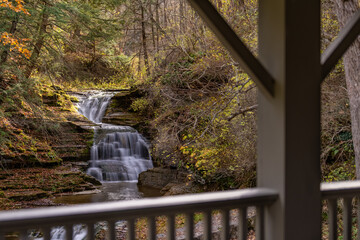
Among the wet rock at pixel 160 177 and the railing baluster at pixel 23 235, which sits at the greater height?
the railing baluster at pixel 23 235

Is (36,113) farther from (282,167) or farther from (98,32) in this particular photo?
(282,167)

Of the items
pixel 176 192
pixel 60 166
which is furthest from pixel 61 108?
pixel 176 192

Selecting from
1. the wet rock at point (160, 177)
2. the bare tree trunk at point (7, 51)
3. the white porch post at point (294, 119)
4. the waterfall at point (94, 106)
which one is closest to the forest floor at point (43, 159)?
the wet rock at point (160, 177)

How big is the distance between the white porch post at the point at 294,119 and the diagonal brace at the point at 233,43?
58 mm

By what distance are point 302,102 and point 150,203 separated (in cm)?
86

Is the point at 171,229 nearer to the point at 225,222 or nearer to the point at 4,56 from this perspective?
the point at 225,222

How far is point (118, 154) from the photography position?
11.6 meters

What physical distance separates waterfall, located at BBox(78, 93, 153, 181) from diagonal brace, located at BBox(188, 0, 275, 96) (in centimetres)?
955

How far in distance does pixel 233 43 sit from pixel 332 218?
1.11 meters

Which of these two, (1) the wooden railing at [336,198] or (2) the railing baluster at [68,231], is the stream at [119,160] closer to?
(1) the wooden railing at [336,198]

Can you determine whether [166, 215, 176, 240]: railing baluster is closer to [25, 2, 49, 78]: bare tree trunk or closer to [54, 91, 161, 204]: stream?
[54, 91, 161, 204]: stream

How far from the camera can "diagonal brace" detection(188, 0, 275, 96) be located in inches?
62.5

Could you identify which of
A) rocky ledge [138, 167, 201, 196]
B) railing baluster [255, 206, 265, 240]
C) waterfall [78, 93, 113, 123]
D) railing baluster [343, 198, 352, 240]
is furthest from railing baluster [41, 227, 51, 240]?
waterfall [78, 93, 113, 123]

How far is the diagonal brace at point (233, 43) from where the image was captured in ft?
5.21
